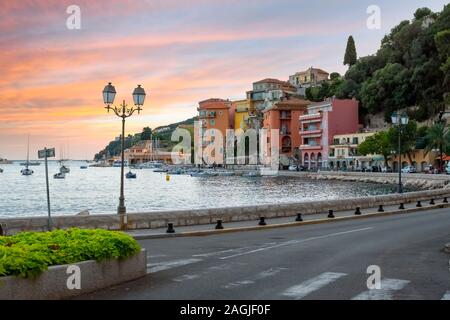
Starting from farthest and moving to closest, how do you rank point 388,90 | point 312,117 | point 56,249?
point 312,117
point 388,90
point 56,249

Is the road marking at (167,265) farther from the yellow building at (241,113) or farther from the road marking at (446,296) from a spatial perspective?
the yellow building at (241,113)

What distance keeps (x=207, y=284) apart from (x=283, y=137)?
145089 millimetres

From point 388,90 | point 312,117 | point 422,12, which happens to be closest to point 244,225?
point 388,90

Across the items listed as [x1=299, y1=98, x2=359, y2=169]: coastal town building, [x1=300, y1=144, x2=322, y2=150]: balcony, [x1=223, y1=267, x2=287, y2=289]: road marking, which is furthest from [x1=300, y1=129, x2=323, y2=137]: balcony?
[x1=223, y1=267, x2=287, y2=289]: road marking

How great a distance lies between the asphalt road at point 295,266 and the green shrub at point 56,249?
2.41 ft

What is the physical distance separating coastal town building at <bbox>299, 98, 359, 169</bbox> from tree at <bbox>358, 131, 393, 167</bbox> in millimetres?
17516

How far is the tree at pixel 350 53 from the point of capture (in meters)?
168

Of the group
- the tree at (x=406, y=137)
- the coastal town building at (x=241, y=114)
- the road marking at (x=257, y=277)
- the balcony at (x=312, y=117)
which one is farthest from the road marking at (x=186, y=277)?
the coastal town building at (x=241, y=114)

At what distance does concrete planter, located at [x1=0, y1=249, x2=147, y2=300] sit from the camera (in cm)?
876

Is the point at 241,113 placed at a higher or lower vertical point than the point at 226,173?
higher

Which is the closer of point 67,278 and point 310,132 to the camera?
point 67,278

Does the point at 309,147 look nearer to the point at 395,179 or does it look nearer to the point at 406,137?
the point at 395,179

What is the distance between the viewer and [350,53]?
16862cm

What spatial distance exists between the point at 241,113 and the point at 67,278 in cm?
18038
